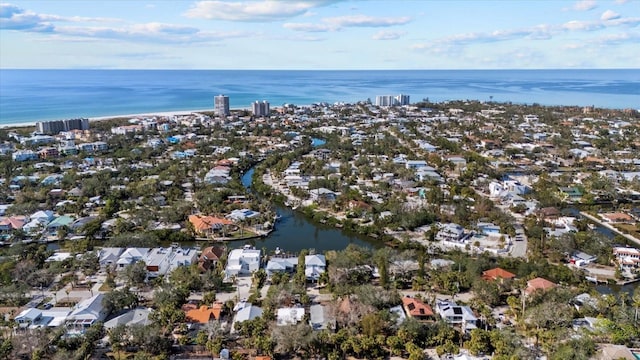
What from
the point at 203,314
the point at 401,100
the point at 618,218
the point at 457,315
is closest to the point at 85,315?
the point at 203,314

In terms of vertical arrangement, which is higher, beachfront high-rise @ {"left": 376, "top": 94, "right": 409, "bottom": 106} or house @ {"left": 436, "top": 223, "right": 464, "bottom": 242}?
beachfront high-rise @ {"left": 376, "top": 94, "right": 409, "bottom": 106}

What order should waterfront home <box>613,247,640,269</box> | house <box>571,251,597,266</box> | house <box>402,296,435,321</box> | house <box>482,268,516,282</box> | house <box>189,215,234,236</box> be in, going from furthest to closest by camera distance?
house <box>189,215,234,236</box>, house <box>571,251,597,266</box>, waterfront home <box>613,247,640,269</box>, house <box>482,268,516,282</box>, house <box>402,296,435,321</box>

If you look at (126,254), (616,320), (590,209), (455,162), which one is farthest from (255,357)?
(455,162)

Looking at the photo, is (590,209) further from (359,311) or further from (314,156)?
(314,156)

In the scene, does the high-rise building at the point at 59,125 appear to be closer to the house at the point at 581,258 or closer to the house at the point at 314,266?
the house at the point at 314,266

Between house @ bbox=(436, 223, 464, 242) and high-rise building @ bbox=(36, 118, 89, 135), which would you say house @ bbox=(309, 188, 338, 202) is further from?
high-rise building @ bbox=(36, 118, 89, 135)

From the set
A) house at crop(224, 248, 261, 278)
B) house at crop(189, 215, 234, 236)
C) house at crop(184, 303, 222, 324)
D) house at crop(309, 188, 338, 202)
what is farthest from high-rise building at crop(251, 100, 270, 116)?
house at crop(184, 303, 222, 324)
